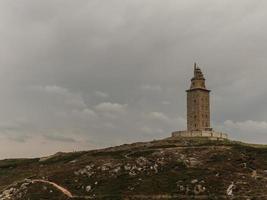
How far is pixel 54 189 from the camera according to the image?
97688 millimetres

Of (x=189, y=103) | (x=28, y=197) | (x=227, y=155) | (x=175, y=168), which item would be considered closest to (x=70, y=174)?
(x=28, y=197)

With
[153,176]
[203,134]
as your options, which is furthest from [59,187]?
[203,134]

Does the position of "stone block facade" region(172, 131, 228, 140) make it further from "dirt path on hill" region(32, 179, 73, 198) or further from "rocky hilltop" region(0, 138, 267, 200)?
"dirt path on hill" region(32, 179, 73, 198)

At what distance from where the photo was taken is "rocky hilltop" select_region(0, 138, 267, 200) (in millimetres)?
90688

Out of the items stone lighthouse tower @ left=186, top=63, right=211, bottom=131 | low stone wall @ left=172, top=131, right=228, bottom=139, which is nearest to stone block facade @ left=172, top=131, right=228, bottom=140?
low stone wall @ left=172, top=131, right=228, bottom=139

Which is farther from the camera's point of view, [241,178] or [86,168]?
[86,168]

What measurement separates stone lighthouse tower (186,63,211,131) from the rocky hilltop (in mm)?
31545

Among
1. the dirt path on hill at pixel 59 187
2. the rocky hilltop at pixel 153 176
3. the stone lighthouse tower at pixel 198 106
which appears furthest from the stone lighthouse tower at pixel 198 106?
the dirt path on hill at pixel 59 187

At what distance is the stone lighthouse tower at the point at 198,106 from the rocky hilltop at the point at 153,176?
103 ft

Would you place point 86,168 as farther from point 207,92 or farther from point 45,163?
point 207,92

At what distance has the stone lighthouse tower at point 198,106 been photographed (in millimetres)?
159625

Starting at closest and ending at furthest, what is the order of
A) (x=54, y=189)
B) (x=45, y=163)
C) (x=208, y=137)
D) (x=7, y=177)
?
(x=54, y=189)
(x=7, y=177)
(x=45, y=163)
(x=208, y=137)

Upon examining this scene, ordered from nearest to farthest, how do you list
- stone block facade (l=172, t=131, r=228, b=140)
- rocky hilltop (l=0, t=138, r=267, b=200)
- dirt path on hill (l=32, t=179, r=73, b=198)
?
rocky hilltop (l=0, t=138, r=267, b=200)
dirt path on hill (l=32, t=179, r=73, b=198)
stone block facade (l=172, t=131, r=228, b=140)

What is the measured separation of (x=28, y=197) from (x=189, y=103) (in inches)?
3227
